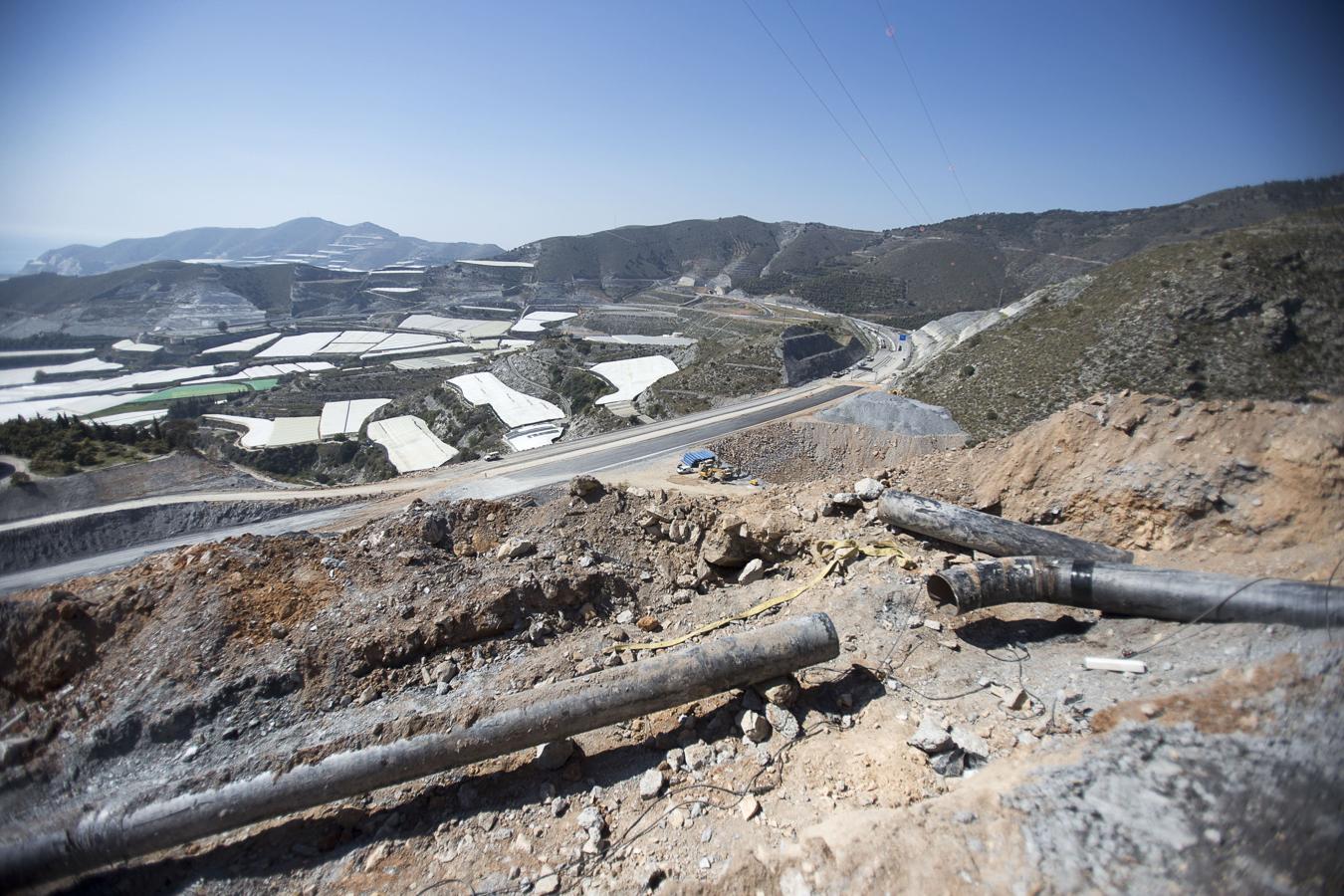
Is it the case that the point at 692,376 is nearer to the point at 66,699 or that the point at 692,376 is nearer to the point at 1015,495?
A: the point at 1015,495

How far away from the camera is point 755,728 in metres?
6.73

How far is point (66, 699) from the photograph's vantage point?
25.9ft

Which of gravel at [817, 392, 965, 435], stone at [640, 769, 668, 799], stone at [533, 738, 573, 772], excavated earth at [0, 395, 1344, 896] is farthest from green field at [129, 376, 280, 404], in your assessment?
stone at [640, 769, 668, 799]

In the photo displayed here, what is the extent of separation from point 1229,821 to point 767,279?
132 m

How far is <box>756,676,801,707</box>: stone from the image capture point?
23.1ft

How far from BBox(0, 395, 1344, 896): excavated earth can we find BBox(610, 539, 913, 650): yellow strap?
0.48 feet

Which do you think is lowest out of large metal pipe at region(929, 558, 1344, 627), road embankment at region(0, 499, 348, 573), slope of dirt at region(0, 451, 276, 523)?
→ road embankment at region(0, 499, 348, 573)

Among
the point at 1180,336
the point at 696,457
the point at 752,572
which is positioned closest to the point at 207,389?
the point at 696,457

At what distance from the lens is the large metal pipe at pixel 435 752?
5891mm

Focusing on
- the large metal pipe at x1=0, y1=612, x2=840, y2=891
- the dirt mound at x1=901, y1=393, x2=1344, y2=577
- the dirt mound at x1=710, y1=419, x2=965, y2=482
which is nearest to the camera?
the large metal pipe at x1=0, y1=612, x2=840, y2=891

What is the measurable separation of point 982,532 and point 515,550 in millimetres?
8463

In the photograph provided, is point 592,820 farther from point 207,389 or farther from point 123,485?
point 207,389

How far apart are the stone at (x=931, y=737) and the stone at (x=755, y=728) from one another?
5.13ft

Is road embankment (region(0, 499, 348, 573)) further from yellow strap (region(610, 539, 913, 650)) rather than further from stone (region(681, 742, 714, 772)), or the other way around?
stone (region(681, 742, 714, 772))
